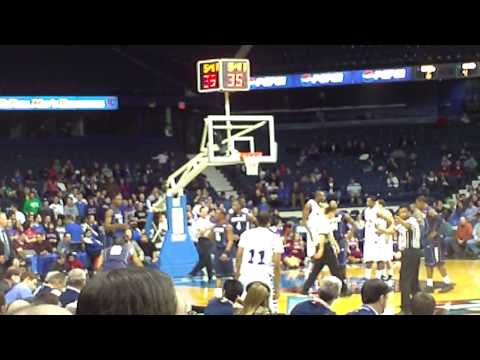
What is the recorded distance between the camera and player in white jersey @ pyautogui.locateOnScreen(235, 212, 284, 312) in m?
9.66

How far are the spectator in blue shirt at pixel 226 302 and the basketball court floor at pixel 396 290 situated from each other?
2393mm

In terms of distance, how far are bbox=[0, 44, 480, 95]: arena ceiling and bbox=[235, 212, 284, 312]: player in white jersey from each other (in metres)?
16.1

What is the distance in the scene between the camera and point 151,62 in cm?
2745

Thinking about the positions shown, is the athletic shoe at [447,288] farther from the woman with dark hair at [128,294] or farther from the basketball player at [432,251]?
the woman with dark hair at [128,294]

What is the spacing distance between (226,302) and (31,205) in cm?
1387

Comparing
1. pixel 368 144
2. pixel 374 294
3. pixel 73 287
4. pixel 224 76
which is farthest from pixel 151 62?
pixel 374 294

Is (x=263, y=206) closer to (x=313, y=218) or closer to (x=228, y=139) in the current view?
(x=228, y=139)

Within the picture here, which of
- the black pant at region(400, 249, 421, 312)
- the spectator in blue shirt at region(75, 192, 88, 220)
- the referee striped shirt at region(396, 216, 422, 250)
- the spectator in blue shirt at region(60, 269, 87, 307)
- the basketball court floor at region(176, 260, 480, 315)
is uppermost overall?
the spectator in blue shirt at region(75, 192, 88, 220)

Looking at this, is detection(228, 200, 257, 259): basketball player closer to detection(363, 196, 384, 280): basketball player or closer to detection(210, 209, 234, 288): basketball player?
detection(210, 209, 234, 288): basketball player

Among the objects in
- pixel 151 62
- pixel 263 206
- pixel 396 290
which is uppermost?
pixel 151 62

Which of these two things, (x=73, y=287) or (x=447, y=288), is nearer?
(x=73, y=287)

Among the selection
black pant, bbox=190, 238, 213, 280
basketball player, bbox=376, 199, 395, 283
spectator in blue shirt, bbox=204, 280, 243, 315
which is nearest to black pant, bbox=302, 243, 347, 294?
basketball player, bbox=376, 199, 395, 283

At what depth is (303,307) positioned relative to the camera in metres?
5.74
